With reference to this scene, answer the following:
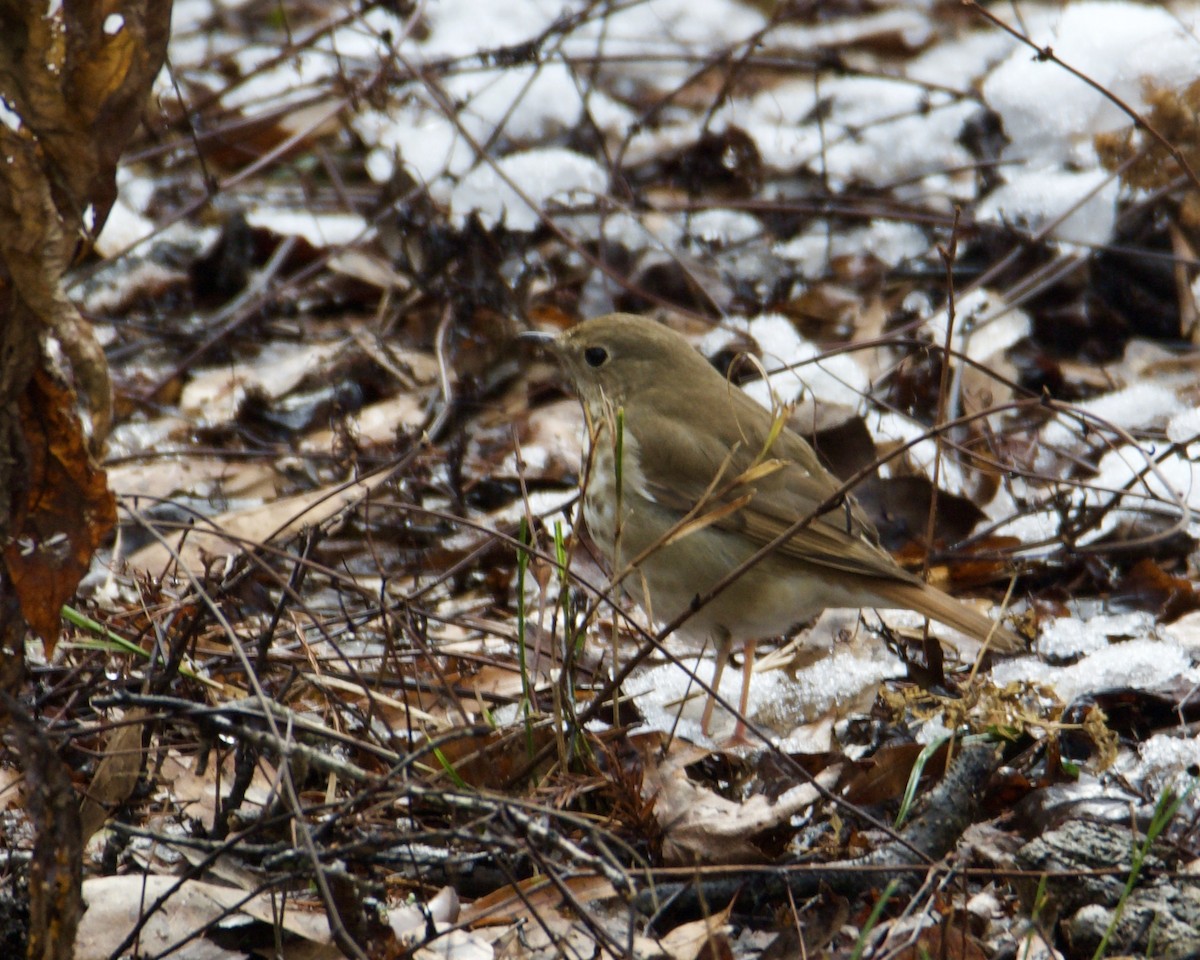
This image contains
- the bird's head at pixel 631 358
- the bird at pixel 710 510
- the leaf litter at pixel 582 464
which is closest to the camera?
the leaf litter at pixel 582 464

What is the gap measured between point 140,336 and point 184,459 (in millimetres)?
1284

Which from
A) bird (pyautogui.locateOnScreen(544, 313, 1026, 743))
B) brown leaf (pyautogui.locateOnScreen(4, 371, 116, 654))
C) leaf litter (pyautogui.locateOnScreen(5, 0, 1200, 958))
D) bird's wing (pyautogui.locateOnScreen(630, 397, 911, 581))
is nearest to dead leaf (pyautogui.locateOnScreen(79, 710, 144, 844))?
leaf litter (pyautogui.locateOnScreen(5, 0, 1200, 958))

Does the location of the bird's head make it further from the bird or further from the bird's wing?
the bird's wing

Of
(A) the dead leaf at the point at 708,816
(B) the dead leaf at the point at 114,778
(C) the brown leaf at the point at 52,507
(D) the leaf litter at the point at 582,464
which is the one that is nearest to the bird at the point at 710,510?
(D) the leaf litter at the point at 582,464

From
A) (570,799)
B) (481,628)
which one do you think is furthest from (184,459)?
(570,799)

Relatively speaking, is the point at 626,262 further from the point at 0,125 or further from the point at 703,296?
the point at 0,125

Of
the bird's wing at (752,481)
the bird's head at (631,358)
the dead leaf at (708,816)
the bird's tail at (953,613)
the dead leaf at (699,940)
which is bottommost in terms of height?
the dead leaf at (699,940)

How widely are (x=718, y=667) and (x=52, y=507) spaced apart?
6.93 feet

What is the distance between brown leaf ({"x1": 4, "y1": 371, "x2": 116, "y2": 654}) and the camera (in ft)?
7.14

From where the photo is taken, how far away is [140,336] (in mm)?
6504

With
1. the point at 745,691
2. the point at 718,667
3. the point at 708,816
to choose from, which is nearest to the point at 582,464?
the point at 718,667

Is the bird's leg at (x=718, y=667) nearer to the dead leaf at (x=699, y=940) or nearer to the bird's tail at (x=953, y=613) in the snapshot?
the bird's tail at (x=953, y=613)

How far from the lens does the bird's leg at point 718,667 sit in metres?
3.68

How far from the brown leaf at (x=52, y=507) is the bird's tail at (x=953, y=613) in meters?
2.15
